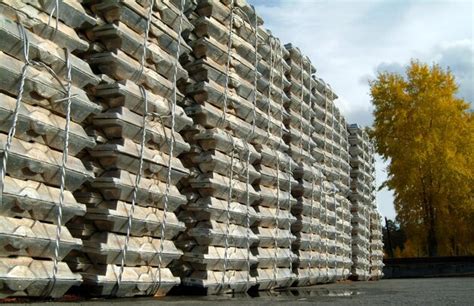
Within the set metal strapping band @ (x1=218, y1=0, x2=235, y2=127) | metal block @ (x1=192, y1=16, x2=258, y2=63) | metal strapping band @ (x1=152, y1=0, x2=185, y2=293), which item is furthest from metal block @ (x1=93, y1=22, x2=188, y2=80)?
metal strapping band @ (x1=218, y1=0, x2=235, y2=127)

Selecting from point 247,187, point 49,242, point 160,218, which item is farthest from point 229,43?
point 49,242

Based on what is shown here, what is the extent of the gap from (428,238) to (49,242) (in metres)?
23.2

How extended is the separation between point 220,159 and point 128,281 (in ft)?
6.21

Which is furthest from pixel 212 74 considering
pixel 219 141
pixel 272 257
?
pixel 272 257

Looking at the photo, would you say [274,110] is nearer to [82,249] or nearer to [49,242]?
[82,249]

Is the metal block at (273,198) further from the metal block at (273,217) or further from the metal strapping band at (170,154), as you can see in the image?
the metal strapping band at (170,154)

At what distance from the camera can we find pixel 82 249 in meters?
4.30

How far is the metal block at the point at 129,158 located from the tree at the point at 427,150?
62.0 ft

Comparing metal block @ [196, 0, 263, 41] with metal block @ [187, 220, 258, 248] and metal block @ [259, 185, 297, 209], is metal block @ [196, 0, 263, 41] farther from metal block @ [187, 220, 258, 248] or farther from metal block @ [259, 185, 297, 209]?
metal block @ [187, 220, 258, 248]

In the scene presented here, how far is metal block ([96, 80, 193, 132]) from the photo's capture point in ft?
14.8

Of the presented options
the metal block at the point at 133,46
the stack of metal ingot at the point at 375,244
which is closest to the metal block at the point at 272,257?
the metal block at the point at 133,46

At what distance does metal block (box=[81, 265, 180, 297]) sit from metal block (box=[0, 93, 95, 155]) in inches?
37.6

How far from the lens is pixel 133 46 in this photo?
4.76 m

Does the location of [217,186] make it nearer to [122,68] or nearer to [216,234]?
[216,234]
